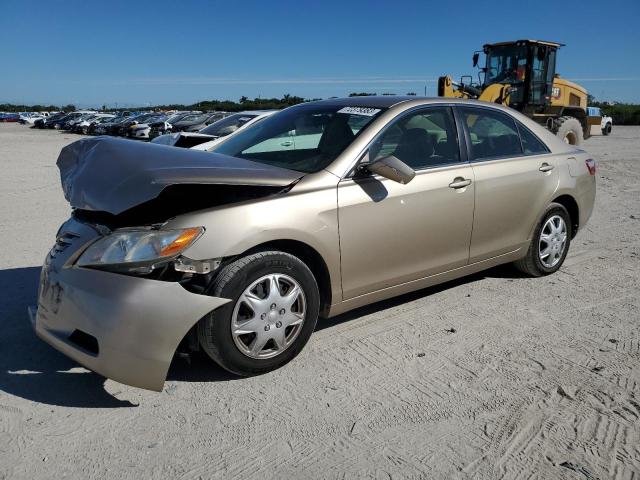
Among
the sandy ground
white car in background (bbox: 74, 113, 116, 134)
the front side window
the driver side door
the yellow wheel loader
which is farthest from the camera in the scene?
white car in background (bbox: 74, 113, 116, 134)

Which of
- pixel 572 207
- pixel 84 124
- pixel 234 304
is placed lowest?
pixel 84 124

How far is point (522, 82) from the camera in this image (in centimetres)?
1616

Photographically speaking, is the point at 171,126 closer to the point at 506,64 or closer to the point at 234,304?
the point at 506,64

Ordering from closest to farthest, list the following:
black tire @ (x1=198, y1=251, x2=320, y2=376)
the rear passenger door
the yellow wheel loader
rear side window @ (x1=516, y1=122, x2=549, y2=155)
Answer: black tire @ (x1=198, y1=251, x2=320, y2=376) < the rear passenger door < rear side window @ (x1=516, y1=122, x2=549, y2=155) < the yellow wheel loader

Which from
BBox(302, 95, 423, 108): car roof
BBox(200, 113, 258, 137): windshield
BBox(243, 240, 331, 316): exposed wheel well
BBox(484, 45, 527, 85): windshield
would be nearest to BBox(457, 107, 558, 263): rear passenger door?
BBox(302, 95, 423, 108): car roof

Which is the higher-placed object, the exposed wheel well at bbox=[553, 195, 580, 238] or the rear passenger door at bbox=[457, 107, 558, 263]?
the rear passenger door at bbox=[457, 107, 558, 263]

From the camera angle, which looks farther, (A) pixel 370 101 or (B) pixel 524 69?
(B) pixel 524 69

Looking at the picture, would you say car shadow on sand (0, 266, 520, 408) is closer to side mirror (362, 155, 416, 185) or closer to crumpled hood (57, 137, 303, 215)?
crumpled hood (57, 137, 303, 215)

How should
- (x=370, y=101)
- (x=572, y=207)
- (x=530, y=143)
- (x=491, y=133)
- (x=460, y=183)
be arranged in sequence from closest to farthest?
(x=460, y=183)
(x=370, y=101)
(x=491, y=133)
(x=530, y=143)
(x=572, y=207)

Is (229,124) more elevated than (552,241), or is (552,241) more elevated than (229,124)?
(229,124)

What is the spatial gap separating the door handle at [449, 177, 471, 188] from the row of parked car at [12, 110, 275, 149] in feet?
6.23

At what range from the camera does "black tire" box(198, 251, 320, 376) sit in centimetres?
295

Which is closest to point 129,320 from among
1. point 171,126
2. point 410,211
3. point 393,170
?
point 393,170

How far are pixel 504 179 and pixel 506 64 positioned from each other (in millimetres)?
13555
